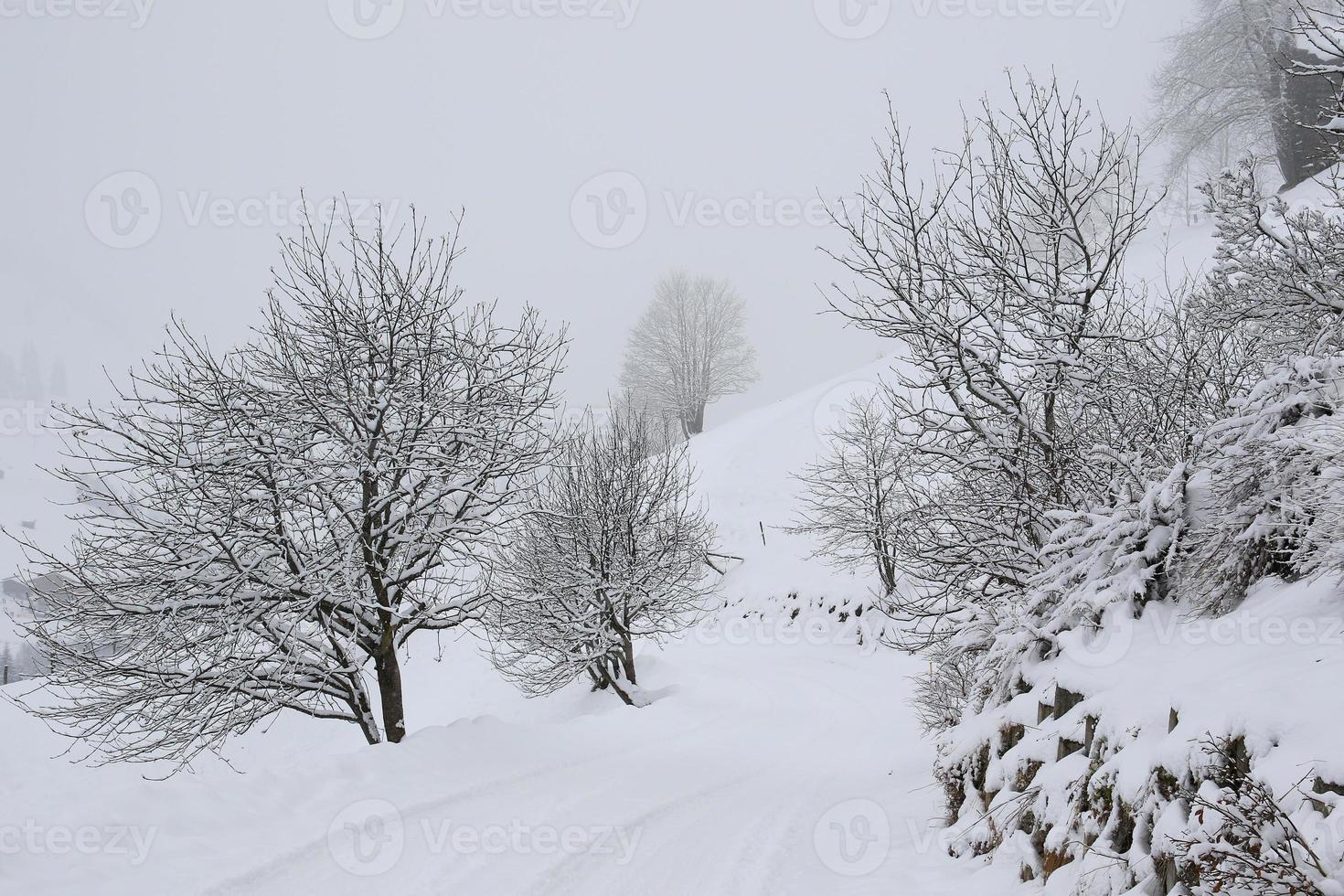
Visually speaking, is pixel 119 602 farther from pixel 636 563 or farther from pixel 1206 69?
pixel 1206 69

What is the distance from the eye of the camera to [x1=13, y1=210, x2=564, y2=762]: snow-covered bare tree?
7.57 meters

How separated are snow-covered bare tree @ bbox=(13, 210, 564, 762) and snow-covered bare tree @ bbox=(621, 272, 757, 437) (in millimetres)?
35079

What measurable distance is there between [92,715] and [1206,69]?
114 ft

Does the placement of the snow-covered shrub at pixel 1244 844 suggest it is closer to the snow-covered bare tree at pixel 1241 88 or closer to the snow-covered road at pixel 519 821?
the snow-covered road at pixel 519 821

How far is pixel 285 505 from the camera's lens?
7.96 m

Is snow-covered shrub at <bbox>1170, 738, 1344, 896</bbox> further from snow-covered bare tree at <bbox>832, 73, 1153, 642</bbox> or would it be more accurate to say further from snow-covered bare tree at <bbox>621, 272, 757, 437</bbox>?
snow-covered bare tree at <bbox>621, 272, 757, 437</bbox>

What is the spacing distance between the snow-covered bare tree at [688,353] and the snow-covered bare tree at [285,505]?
35.1 meters

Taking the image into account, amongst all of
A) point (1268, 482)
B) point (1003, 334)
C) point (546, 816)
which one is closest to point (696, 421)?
point (1003, 334)

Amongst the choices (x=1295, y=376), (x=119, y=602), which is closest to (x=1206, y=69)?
(x=1295, y=376)

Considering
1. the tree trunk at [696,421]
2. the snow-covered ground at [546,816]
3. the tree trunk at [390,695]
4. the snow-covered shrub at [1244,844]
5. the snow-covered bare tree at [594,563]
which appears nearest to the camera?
the snow-covered shrub at [1244,844]

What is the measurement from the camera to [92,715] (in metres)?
7.75

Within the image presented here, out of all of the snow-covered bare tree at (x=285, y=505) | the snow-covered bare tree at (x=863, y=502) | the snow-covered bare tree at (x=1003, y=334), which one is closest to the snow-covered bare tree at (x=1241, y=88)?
the snow-covered bare tree at (x=863, y=502)

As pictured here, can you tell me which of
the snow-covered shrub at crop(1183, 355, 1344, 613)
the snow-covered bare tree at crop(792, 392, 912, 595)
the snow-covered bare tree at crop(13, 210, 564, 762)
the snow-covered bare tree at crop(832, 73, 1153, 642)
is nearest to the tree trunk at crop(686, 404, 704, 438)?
the snow-covered bare tree at crop(792, 392, 912, 595)

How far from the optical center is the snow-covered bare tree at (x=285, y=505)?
7.57 metres
